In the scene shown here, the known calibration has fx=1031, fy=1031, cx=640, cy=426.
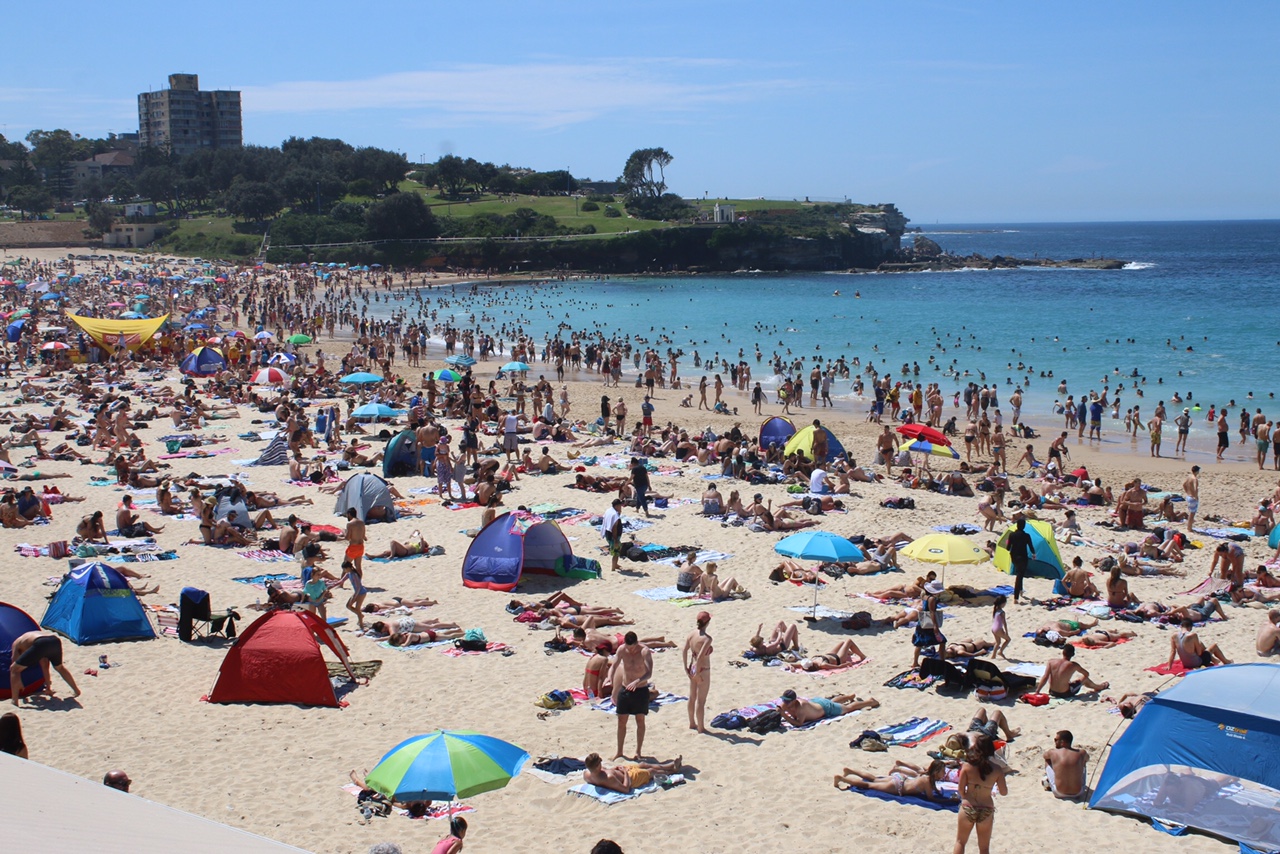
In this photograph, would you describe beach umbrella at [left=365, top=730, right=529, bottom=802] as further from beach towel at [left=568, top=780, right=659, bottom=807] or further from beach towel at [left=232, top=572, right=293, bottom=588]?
beach towel at [left=232, top=572, right=293, bottom=588]

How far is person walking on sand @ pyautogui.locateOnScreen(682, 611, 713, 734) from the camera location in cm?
845

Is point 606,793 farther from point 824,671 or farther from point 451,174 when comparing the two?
point 451,174

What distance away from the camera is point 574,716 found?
8922 mm

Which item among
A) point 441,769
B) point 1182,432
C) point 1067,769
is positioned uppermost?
point 1182,432

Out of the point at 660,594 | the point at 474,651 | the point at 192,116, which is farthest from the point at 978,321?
the point at 192,116

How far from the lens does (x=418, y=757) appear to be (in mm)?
7074

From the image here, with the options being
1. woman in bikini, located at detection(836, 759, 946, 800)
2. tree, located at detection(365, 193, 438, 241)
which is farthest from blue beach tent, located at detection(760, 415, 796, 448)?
tree, located at detection(365, 193, 438, 241)

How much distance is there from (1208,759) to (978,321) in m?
50.8

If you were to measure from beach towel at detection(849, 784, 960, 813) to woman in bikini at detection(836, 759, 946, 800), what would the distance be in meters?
0.02

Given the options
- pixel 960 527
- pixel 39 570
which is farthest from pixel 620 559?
pixel 39 570

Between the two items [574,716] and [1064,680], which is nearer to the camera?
[574,716]

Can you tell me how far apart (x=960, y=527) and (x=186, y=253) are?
283 ft

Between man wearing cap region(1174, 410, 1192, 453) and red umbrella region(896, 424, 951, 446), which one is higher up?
red umbrella region(896, 424, 951, 446)

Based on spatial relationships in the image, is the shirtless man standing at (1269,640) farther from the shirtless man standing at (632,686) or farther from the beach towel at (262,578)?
the beach towel at (262,578)
